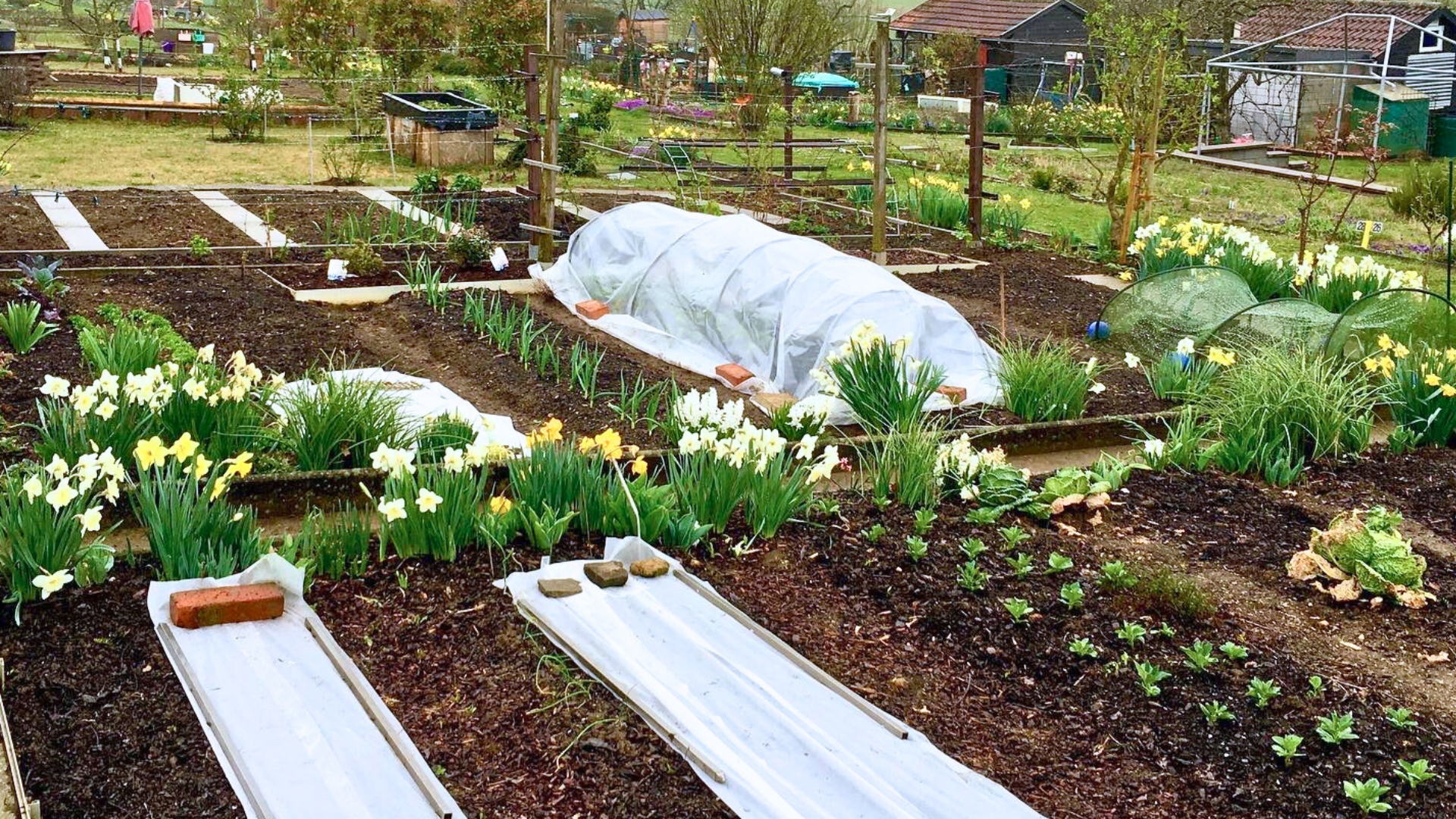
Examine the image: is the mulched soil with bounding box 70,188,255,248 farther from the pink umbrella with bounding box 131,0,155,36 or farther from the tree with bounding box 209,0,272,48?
the pink umbrella with bounding box 131,0,155,36

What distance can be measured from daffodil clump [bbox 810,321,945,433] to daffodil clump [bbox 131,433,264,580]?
99.4 inches

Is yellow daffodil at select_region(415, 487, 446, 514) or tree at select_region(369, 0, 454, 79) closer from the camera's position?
yellow daffodil at select_region(415, 487, 446, 514)

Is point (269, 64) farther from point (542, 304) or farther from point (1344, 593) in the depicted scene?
point (1344, 593)

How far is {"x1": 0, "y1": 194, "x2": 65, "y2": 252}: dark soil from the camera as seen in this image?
985cm

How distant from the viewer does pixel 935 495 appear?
17.0 feet

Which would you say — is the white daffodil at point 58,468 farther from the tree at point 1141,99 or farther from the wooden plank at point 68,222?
the tree at point 1141,99

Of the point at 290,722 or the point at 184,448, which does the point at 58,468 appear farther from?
the point at 290,722

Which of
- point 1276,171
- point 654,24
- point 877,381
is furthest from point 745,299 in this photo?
point 654,24

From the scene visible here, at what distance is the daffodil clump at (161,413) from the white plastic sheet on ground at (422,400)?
393 mm

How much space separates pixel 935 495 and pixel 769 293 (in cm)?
255

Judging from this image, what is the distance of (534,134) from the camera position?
10.2 m

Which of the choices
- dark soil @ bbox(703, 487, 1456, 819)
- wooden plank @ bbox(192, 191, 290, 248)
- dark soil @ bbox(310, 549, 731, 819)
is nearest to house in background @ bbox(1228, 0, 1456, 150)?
wooden plank @ bbox(192, 191, 290, 248)

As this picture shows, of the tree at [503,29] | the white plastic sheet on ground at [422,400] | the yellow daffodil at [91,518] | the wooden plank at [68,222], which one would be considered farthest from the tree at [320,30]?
the yellow daffodil at [91,518]

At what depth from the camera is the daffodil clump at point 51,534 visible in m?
3.86
